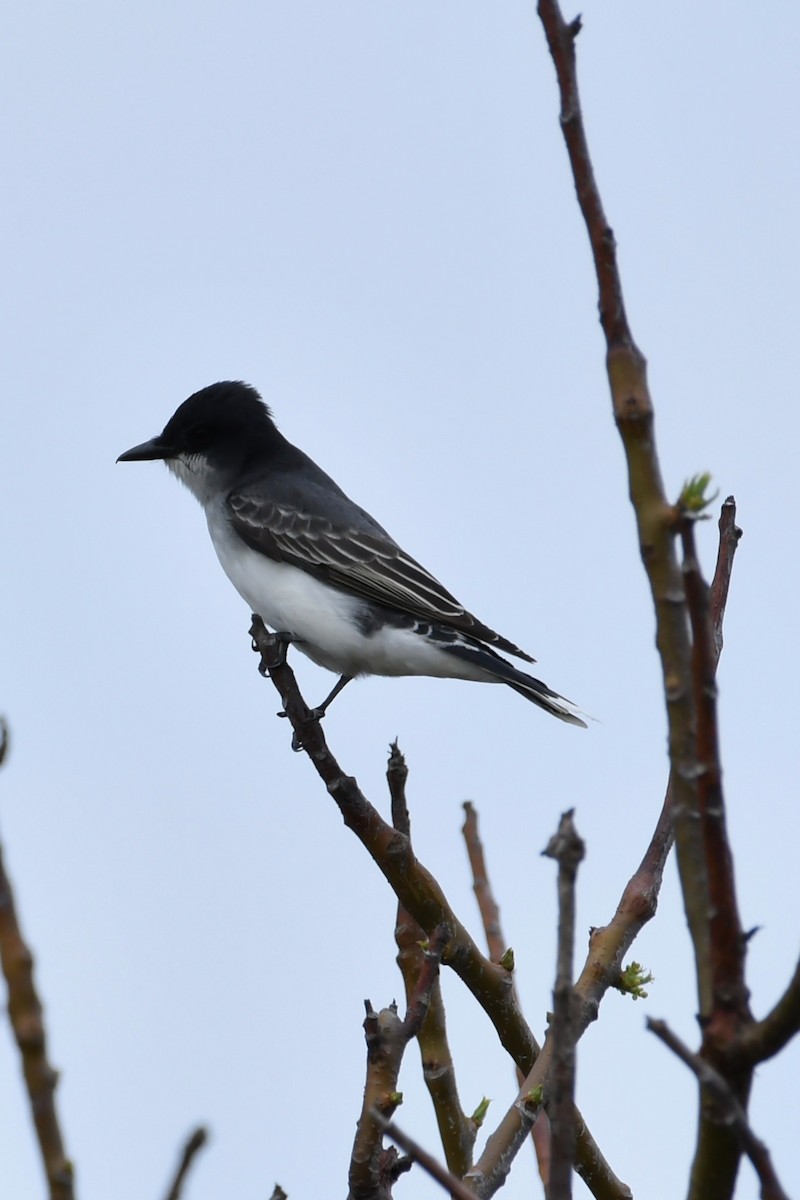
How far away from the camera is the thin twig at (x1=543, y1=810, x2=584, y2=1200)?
1.95 meters

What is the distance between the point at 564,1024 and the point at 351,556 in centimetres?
695

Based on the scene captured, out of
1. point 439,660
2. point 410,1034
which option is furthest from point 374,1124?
point 439,660

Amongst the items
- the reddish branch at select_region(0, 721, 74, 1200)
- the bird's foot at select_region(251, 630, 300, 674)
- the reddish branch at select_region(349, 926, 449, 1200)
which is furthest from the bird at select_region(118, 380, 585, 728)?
the reddish branch at select_region(0, 721, 74, 1200)

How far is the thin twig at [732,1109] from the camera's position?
1.88m

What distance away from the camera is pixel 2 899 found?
196cm

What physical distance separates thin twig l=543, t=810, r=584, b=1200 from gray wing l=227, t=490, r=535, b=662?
620 centimetres

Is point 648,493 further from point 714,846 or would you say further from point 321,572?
point 321,572

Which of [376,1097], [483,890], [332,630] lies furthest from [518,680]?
[376,1097]

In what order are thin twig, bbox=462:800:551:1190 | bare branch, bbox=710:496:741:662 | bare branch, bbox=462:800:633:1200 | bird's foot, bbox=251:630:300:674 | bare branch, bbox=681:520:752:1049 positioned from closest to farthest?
bare branch, bbox=681:520:752:1049
bare branch, bbox=462:800:633:1200
bare branch, bbox=710:496:741:662
thin twig, bbox=462:800:551:1190
bird's foot, bbox=251:630:300:674

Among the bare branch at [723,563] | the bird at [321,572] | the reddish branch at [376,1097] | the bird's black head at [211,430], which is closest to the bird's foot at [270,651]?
the bird at [321,572]

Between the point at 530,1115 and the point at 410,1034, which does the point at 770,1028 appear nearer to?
the point at 410,1034

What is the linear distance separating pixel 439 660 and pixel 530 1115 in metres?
4.73

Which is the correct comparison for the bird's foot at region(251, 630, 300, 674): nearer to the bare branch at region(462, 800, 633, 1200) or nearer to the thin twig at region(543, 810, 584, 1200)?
the bare branch at region(462, 800, 633, 1200)

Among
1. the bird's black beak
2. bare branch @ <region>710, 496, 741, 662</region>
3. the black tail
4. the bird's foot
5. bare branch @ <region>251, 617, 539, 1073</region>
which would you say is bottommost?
bare branch @ <region>251, 617, 539, 1073</region>
